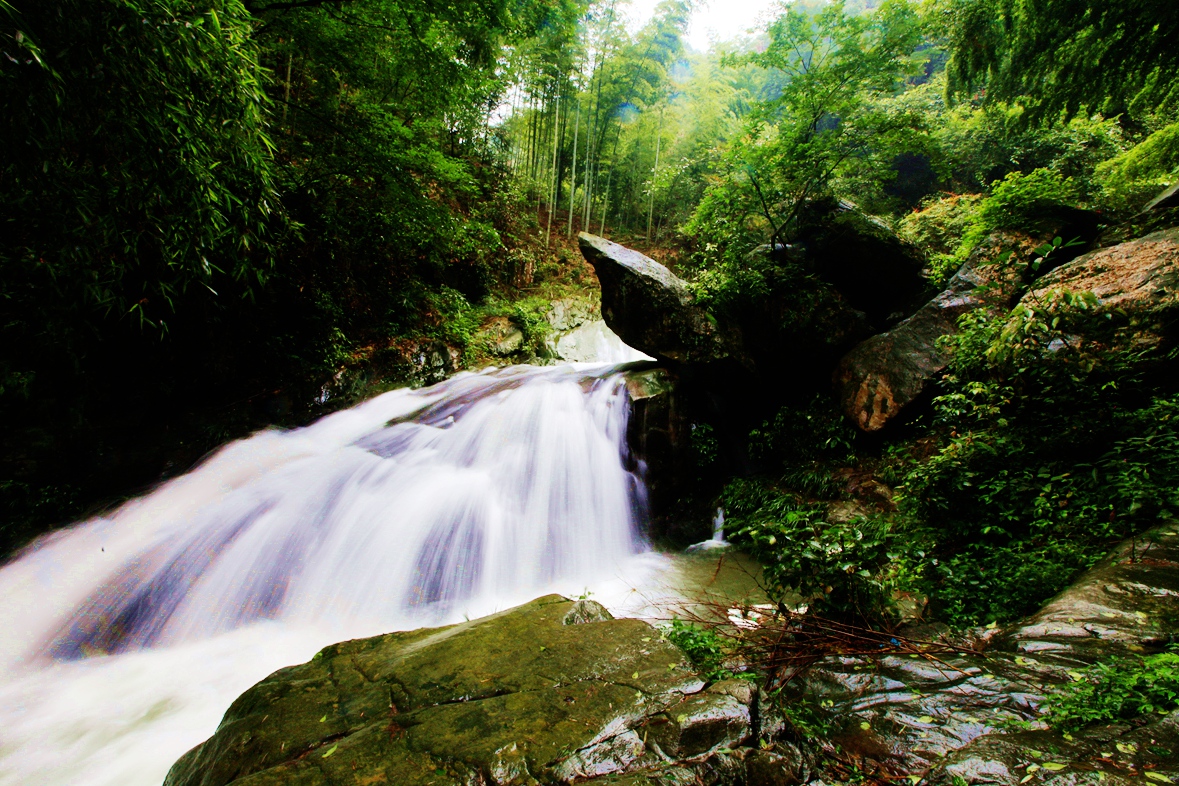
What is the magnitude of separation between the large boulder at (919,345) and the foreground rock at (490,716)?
17.9ft

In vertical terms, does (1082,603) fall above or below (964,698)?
above

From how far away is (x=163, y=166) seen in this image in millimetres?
2939

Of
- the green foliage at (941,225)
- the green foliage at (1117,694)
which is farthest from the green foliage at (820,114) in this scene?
the green foliage at (1117,694)

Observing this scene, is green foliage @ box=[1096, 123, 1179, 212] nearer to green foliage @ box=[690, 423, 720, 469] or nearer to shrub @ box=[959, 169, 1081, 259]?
shrub @ box=[959, 169, 1081, 259]

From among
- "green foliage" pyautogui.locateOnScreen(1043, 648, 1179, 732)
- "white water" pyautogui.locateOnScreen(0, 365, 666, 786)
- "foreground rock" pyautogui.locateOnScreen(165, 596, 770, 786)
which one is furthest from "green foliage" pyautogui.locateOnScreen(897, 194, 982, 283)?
"foreground rock" pyautogui.locateOnScreen(165, 596, 770, 786)

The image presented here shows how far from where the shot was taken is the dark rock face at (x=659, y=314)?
737cm

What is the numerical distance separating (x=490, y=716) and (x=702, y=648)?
1.35 meters

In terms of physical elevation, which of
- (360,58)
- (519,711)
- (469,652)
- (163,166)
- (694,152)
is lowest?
(469,652)

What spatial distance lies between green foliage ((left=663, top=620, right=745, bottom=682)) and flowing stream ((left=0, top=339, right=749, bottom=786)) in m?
1.94

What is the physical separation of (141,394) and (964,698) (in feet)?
27.7

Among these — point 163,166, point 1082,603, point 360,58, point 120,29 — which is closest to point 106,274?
point 163,166

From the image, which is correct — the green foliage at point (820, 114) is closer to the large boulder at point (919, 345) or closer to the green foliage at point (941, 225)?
the large boulder at point (919, 345)

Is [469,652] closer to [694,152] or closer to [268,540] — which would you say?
[268,540]

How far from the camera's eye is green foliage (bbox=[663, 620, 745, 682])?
232cm
